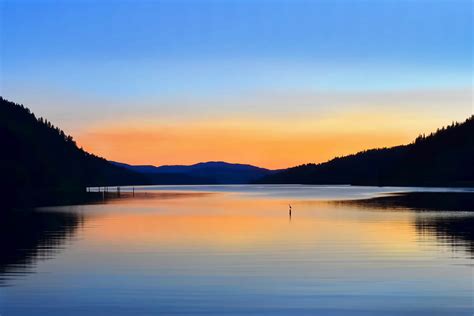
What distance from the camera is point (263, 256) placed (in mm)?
40750

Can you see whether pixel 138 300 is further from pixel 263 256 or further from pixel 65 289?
pixel 263 256

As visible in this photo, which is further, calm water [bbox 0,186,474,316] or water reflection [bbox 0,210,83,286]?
water reflection [bbox 0,210,83,286]

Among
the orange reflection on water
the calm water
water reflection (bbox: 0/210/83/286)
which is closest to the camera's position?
the calm water

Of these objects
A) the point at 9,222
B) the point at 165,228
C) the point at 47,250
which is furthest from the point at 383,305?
the point at 9,222

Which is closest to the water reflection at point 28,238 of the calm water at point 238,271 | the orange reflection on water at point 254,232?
the calm water at point 238,271

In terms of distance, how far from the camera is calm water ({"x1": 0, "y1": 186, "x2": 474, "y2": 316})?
25.5m

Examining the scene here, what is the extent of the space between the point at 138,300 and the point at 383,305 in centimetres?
949

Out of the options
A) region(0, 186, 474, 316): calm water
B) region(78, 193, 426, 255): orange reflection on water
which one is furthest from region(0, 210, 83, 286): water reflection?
region(78, 193, 426, 255): orange reflection on water

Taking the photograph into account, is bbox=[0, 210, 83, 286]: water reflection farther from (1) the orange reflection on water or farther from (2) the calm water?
(1) the orange reflection on water

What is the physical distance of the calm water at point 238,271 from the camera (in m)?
25.5

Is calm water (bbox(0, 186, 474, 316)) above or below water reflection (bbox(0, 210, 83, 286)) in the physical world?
below

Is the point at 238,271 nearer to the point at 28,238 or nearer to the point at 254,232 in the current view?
the point at 28,238

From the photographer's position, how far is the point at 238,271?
34312 mm

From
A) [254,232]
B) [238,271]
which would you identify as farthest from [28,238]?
[238,271]
